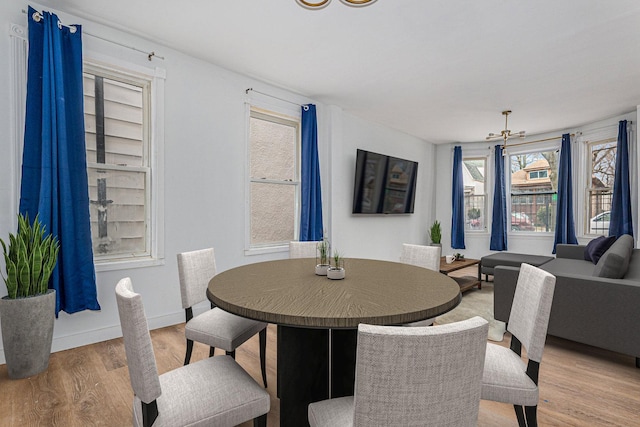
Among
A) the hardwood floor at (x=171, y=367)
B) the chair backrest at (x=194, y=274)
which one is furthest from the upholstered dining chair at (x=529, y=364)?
the chair backrest at (x=194, y=274)

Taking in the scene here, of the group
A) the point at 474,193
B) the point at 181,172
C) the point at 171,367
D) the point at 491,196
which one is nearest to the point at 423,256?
the point at 171,367

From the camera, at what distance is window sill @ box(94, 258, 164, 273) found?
2760mm

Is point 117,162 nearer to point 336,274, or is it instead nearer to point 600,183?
point 336,274

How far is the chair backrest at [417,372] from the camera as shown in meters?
0.74

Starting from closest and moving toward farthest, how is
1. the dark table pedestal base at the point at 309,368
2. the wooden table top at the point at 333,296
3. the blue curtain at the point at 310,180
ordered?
the wooden table top at the point at 333,296 → the dark table pedestal base at the point at 309,368 → the blue curtain at the point at 310,180

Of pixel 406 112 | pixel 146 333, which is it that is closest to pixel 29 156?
pixel 146 333

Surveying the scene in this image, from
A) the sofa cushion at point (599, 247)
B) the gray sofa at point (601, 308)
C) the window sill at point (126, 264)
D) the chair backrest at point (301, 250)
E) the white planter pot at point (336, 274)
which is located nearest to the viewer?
the white planter pot at point (336, 274)

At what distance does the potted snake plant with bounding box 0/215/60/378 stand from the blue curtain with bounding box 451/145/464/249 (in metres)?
6.82

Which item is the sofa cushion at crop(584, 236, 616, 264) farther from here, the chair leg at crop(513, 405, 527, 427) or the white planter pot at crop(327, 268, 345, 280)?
the white planter pot at crop(327, 268, 345, 280)

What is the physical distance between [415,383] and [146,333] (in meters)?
0.87

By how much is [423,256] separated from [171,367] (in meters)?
2.07

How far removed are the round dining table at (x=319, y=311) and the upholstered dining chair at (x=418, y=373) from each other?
33 centimetres

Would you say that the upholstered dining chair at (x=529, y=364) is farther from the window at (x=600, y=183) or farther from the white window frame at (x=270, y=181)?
the window at (x=600, y=183)

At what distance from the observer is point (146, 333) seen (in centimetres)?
108
